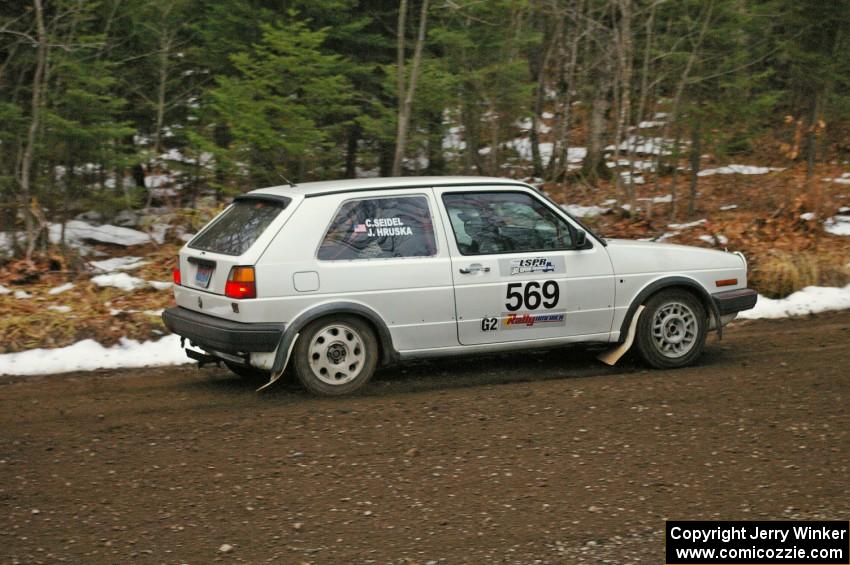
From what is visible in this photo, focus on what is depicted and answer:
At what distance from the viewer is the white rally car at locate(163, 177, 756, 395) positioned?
286 inches

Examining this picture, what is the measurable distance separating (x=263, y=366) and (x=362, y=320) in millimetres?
829

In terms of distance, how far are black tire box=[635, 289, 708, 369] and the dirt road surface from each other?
0.58 feet

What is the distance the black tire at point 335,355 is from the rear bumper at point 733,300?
3046 millimetres

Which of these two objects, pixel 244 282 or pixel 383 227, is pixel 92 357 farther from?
pixel 383 227

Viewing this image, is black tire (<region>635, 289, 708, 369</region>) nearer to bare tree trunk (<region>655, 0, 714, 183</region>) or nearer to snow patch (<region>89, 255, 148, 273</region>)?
snow patch (<region>89, 255, 148, 273</region>)

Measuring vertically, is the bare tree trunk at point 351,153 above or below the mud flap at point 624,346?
above

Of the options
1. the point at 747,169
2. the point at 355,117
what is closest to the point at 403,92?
the point at 355,117

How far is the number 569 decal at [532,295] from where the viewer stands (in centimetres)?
782

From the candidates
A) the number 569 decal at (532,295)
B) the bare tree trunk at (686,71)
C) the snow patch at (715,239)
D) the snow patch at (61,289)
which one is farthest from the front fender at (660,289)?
the bare tree trunk at (686,71)

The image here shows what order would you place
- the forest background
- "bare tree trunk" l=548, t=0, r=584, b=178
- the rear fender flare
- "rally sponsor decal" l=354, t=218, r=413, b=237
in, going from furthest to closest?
"bare tree trunk" l=548, t=0, r=584, b=178 < the forest background < "rally sponsor decal" l=354, t=218, r=413, b=237 < the rear fender flare

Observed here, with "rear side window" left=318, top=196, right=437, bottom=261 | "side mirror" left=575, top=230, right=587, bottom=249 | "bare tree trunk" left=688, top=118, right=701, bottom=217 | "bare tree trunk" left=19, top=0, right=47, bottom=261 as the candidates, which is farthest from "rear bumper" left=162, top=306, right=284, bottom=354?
"bare tree trunk" left=688, top=118, right=701, bottom=217

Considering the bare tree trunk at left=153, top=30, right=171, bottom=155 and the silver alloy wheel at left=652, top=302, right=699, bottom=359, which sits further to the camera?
the bare tree trunk at left=153, top=30, right=171, bottom=155

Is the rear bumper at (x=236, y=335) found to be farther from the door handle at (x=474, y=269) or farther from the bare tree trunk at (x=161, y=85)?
the bare tree trunk at (x=161, y=85)

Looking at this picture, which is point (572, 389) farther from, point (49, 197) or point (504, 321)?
point (49, 197)
